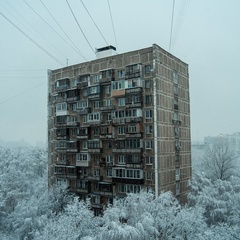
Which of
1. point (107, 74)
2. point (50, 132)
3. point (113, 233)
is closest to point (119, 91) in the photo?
point (107, 74)

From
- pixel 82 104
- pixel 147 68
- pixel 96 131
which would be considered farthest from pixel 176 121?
pixel 82 104

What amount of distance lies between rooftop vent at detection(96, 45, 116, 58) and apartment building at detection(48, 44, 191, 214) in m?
0.16

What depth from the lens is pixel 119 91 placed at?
38156mm

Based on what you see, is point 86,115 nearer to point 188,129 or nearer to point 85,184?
point 85,184

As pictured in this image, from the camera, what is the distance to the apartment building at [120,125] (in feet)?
119

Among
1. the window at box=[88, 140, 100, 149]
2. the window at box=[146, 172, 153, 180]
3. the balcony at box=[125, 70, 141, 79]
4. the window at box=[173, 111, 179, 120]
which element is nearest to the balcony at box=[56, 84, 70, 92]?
the window at box=[88, 140, 100, 149]

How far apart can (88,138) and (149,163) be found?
11131 millimetres

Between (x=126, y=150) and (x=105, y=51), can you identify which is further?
(x=105, y=51)

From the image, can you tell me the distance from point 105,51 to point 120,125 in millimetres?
12810

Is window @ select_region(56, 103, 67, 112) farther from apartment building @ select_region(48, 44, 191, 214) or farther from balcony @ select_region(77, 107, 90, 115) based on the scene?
balcony @ select_region(77, 107, 90, 115)

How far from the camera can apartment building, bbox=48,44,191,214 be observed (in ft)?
119

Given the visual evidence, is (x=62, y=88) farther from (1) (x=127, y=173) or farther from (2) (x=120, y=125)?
(1) (x=127, y=173)

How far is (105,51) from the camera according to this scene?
43.2m

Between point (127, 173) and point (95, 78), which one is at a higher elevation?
point (95, 78)
